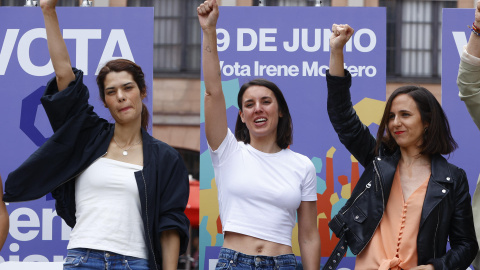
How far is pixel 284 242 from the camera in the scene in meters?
3.74

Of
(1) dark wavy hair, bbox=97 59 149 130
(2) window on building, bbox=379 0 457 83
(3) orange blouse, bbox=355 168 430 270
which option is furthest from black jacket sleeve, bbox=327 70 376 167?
(2) window on building, bbox=379 0 457 83

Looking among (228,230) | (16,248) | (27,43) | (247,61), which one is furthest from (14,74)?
(228,230)

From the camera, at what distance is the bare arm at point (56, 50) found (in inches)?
139

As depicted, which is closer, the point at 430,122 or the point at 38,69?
the point at 430,122

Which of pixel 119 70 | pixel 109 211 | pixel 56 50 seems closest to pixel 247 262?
pixel 109 211

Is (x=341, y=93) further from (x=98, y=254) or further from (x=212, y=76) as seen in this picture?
(x=98, y=254)

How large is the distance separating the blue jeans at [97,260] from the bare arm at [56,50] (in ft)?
2.43

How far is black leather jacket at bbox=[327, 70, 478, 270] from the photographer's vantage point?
11.6 feet

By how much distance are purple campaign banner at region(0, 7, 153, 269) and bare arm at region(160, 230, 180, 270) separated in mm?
1405

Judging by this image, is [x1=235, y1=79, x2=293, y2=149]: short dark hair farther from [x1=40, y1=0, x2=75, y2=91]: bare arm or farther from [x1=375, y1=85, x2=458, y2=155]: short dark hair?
[x1=40, y1=0, x2=75, y2=91]: bare arm

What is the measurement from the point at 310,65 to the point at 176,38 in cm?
1087

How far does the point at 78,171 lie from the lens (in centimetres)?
352

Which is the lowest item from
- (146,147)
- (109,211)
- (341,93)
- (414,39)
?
(109,211)

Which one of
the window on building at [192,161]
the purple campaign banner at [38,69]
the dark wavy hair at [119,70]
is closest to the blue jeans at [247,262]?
the dark wavy hair at [119,70]
